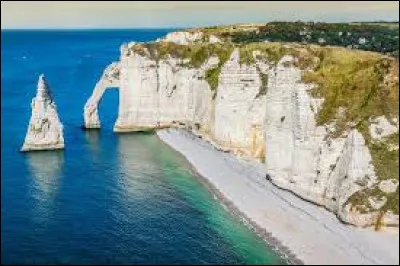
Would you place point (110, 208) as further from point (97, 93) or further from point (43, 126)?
point (97, 93)

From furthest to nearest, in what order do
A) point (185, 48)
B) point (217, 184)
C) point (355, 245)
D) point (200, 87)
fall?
1. point (185, 48)
2. point (200, 87)
3. point (217, 184)
4. point (355, 245)

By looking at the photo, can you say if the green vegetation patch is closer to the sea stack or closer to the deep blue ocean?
the deep blue ocean

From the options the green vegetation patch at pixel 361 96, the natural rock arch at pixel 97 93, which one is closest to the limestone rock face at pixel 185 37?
the natural rock arch at pixel 97 93

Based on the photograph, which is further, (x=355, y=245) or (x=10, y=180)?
(x=10, y=180)

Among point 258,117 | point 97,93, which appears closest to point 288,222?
point 258,117

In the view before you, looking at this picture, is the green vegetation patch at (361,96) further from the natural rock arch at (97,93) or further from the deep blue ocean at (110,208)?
the natural rock arch at (97,93)

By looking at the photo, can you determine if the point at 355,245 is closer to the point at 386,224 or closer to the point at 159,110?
the point at 386,224

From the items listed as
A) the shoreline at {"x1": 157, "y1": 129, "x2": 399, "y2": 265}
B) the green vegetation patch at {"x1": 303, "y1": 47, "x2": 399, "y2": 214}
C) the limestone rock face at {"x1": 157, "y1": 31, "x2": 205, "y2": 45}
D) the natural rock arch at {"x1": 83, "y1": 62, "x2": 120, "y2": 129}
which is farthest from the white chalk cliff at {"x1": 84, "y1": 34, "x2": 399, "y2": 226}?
the limestone rock face at {"x1": 157, "y1": 31, "x2": 205, "y2": 45}

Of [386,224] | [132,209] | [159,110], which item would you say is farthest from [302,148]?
[159,110]
